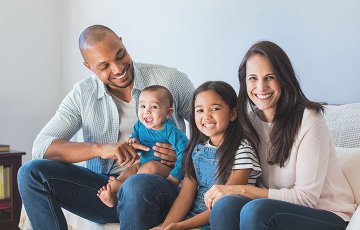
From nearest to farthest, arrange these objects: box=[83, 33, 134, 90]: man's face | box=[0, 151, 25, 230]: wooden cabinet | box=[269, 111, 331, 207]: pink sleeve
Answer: box=[269, 111, 331, 207]: pink sleeve → box=[83, 33, 134, 90]: man's face → box=[0, 151, 25, 230]: wooden cabinet

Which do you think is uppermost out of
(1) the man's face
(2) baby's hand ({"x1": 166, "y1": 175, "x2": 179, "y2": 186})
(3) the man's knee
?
(1) the man's face

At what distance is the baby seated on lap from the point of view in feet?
6.27

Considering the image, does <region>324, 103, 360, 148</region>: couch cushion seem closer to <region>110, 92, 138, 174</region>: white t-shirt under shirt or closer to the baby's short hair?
the baby's short hair

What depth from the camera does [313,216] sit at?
143 cm

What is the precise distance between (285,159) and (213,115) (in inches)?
10.9

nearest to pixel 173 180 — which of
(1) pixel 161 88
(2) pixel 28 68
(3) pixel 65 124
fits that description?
(1) pixel 161 88

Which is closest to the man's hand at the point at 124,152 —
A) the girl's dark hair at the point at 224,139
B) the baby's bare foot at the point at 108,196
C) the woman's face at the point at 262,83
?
the baby's bare foot at the point at 108,196

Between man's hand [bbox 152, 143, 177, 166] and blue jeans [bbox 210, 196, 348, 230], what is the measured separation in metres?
0.53

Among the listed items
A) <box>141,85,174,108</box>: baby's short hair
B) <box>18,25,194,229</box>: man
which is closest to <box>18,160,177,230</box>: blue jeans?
<box>18,25,194,229</box>: man

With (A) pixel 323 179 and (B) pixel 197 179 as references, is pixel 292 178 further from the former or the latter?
(B) pixel 197 179

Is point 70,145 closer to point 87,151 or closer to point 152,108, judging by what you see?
point 87,151

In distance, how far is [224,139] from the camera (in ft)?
5.66

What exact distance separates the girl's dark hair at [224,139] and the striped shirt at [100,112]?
34cm

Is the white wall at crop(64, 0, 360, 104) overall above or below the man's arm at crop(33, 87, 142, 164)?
above
